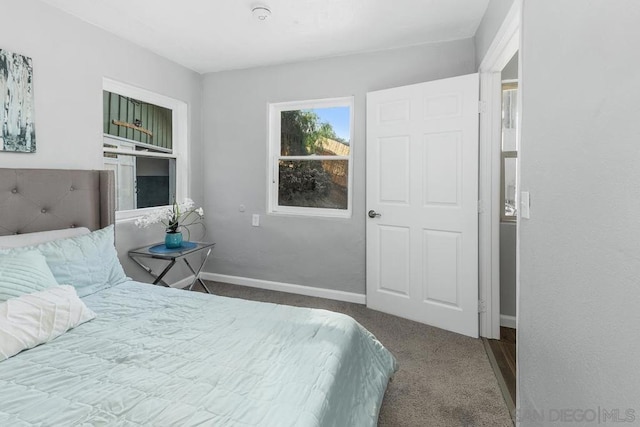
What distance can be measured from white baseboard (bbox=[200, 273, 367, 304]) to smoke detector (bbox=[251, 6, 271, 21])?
2.49m

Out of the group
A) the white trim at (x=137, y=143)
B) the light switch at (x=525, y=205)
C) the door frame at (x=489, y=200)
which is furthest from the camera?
the white trim at (x=137, y=143)

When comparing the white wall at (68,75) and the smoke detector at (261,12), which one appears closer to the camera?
→ the white wall at (68,75)

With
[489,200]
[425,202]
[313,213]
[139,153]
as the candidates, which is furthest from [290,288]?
[489,200]

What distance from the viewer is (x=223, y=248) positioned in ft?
12.6

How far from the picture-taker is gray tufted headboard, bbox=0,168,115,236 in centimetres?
203

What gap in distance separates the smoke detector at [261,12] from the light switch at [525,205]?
2.07 m

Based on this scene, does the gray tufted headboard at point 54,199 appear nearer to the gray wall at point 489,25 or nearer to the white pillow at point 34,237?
the white pillow at point 34,237

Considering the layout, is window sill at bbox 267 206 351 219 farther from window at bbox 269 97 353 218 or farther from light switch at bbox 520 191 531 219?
light switch at bbox 520 191 531 219

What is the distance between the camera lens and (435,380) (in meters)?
2.03

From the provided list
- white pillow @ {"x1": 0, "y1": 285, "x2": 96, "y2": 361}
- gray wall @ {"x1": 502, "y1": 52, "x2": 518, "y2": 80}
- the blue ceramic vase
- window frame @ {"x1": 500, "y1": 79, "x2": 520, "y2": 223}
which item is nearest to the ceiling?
gray wall @ {"x1": 502, "y1": 52, "x2": 518, "y2": 80}

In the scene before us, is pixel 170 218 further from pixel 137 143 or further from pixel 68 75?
pixel 68 75

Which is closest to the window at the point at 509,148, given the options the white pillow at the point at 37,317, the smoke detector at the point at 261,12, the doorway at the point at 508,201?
the doorway at the point at 508,201

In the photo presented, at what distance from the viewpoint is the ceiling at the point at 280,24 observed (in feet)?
7.69

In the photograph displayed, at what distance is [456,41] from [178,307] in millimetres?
2980
